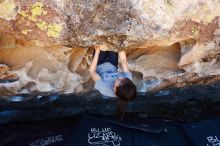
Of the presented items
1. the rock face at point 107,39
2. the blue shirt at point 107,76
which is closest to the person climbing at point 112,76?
the blue shirt at point 107,76

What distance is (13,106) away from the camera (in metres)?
3.02

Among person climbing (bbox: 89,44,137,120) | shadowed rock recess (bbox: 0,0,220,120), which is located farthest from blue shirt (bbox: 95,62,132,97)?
shadowed rock recess (bbox: 0,0,220,120)

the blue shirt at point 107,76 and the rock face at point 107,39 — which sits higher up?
the rock face at point 107,39

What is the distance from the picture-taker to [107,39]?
2520 mm

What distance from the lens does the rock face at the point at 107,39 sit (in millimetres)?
2396

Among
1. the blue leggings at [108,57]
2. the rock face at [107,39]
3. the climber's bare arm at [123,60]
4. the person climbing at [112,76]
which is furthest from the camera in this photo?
the blue leggings at [108,57]

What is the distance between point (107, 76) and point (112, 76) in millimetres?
42

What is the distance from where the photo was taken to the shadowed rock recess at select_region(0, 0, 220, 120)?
240cm

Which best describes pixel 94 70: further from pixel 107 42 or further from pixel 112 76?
pixel 107 42

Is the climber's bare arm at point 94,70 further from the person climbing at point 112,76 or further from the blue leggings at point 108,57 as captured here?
the blue leggings at point 108,57

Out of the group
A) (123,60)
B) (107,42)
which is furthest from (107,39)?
(123,60)

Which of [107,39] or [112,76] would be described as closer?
[107,39]

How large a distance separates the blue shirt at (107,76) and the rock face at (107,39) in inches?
4.8

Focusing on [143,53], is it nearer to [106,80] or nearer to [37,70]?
[106,80]
